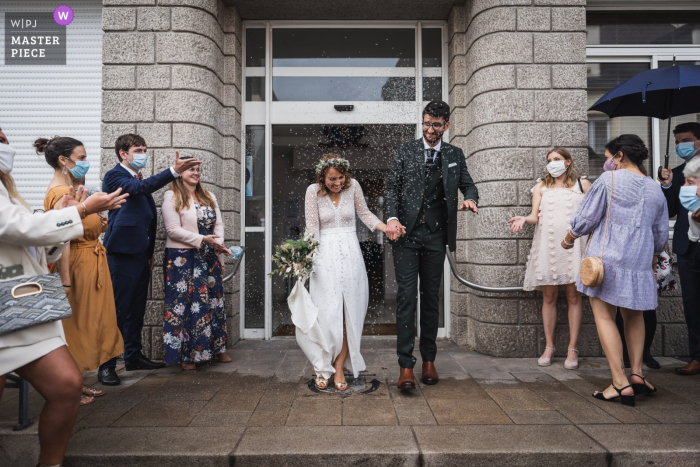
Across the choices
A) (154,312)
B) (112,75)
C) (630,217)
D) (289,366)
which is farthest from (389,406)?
(112,75)

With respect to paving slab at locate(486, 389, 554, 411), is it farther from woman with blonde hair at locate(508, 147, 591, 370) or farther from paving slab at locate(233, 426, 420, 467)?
woman with blonde hair at locate(508, 147, 591, 370)

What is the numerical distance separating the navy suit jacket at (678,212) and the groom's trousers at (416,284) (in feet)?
7.94

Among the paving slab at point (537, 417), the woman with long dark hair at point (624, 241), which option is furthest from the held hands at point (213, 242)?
the woman with long dark hair at point (624, 241)

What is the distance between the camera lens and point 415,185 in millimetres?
4051

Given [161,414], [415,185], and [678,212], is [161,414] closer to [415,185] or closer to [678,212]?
[415,185]

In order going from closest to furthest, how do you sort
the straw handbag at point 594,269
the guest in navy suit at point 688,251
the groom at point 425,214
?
the straw handbag at point 594,269 → the groom at point 425,214 → the guest in navy suit at point 688,251

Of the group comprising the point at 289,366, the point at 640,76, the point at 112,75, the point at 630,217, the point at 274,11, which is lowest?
the point at 289,366

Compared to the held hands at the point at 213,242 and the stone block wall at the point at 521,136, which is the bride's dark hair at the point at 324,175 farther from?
the stone block wall at the point at 521,136

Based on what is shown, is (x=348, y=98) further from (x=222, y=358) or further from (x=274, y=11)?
(x=222, y=358)

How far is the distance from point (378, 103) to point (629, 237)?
358cm

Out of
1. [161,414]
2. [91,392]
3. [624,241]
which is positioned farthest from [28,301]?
[624,241]

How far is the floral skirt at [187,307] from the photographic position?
4.56m

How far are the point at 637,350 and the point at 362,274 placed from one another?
2290mm

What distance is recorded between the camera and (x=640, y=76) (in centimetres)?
430
